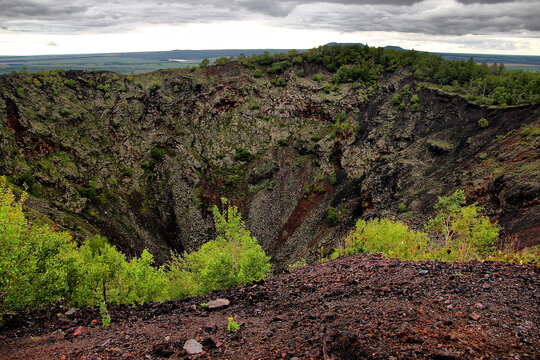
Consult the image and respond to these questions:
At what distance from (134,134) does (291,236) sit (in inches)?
1626

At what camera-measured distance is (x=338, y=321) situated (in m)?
10.7

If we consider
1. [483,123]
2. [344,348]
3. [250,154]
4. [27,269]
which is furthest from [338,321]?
[250,154]

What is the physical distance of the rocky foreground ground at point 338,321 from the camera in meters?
8.84

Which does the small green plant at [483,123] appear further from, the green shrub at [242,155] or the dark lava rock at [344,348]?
the dark lava rock at [344,348]

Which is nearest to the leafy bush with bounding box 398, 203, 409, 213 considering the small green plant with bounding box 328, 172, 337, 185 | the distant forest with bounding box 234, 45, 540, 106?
the small green plant with bounding box 328, 172, 337, 185

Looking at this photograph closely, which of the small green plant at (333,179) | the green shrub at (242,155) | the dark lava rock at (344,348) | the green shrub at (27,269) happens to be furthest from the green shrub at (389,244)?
the green shrub at (242,155)

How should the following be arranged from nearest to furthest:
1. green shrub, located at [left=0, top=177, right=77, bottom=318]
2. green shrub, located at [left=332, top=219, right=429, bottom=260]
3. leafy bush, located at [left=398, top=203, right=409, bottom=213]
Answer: green shrub, located at [left=0, top=177, right=77, bottom=318], green shrub, located at [left=332, top=219, right=429, bottom=260], leafy bush, located at [left=398, top=203, right=409, bottom=213]

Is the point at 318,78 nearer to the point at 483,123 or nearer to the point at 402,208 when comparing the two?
the point at 483,123

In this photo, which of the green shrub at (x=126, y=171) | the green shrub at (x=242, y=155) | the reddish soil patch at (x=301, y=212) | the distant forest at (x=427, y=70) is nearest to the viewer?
the distant forest at (x=427, y=70)

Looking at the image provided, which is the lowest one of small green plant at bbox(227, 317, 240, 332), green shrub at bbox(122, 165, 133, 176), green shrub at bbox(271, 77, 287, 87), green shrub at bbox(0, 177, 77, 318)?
green shrub at bbox(122, 165, 133, 176)

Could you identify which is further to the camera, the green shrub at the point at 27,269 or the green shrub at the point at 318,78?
the green shrub at the point at 318,78

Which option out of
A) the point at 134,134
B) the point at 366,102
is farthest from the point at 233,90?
the point at 366,102

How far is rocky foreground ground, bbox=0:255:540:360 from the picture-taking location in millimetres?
8836

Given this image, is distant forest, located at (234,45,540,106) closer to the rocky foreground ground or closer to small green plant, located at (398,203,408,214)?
small green plant, located at (398,203,408,214)
